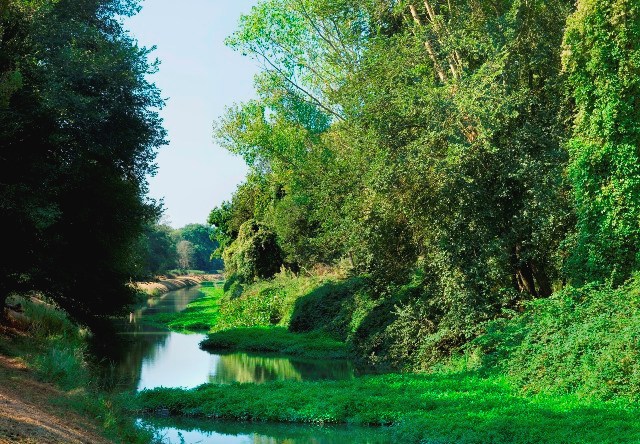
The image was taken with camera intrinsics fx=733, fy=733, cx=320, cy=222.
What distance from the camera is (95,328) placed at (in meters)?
26.8

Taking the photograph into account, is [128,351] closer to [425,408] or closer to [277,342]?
[277,342]

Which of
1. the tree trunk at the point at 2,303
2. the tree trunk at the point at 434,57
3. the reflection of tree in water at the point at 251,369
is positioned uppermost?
the tree trunk at the point at 434,57

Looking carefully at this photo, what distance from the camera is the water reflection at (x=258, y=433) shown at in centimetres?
→ 1592

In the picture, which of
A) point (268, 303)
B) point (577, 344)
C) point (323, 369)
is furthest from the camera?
point (268, 303)

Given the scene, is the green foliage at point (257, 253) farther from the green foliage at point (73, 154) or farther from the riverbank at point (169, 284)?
the riverbank at point (169, 284)

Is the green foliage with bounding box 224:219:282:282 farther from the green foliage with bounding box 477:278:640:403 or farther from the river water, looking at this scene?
the green foliage with bounding box 477:278:640:403

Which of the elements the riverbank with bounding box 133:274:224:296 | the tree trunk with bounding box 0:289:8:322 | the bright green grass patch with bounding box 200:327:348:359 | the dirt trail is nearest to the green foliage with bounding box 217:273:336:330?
the bright green grass patch with bounding box 200:327:348:359

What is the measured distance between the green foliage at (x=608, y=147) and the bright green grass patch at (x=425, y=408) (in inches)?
177

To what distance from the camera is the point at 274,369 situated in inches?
1137

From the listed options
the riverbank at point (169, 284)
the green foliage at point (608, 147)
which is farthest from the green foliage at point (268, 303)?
the riverbank at point (169, 284)

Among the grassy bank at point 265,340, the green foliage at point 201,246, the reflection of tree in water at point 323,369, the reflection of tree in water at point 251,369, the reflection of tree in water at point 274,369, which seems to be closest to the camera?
the reflection of tree in water at point 323,369

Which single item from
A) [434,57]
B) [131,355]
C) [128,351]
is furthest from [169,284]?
[434,57]

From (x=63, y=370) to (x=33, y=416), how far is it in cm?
618

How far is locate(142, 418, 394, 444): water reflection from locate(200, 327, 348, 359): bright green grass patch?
13245mm
